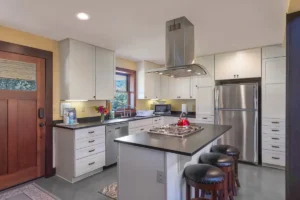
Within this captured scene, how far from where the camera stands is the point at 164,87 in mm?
5410

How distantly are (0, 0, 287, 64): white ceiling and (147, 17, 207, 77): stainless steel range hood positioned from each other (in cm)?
12

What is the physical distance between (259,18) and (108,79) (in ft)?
9.51

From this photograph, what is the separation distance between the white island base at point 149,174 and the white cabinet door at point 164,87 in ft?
11.2

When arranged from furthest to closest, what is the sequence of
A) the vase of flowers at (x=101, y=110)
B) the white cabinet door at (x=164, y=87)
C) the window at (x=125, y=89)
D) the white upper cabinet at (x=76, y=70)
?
the white cabinet door at (x=164, y=87) → the window at (x=125, y=89) → the vase of flowers at (x=101, y=110) → the white upper cabinet at (x=76, y=70)

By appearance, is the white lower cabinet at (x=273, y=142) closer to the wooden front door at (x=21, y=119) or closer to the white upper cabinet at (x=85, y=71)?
the white upper cabinet at (x=85, y=71)

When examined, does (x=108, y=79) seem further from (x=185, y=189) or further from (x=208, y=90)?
(x=185, y=189)

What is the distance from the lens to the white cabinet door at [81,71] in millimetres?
Result: 3152

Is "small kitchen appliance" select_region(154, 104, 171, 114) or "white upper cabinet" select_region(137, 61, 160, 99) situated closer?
"white upper cabinet" select_region(137, 61, 160, 99)

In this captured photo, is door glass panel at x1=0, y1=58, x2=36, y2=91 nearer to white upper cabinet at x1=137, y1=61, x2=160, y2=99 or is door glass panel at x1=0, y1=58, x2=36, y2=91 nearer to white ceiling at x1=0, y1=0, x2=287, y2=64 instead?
white ceiling at x1=0, y1=0, x2=287, y2=64

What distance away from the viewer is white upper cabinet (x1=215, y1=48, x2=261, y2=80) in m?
3.73

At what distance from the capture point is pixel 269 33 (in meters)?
3.00

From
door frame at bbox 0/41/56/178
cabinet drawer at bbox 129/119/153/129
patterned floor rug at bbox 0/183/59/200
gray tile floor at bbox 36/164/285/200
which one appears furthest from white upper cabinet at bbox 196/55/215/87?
patterned floor rug at bbox 0/183/59/200

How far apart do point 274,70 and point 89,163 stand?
3.97 meters

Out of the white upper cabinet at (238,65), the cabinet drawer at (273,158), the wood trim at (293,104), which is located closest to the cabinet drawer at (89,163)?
the wood trim at (293,104)
